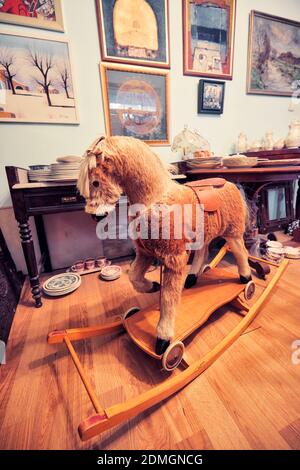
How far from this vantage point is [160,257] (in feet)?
2.45

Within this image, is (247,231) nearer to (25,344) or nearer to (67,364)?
(67,364)

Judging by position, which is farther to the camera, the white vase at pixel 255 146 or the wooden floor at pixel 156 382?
the white vase at pixel 255 146

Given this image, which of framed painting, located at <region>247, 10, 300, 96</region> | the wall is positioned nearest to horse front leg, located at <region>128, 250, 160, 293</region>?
the wall

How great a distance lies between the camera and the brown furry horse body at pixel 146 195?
62cm

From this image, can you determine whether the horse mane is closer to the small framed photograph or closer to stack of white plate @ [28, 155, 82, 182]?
stack of white plate @ [28, 155, 82, 182]

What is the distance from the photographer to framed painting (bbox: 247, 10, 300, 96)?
1.79 m

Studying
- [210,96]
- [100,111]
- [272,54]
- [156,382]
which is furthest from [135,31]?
[156,382]

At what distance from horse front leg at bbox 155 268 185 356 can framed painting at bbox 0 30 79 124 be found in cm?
134

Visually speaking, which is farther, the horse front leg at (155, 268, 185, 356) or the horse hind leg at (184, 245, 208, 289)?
the horse hind leg at (184, 245, 208, 289)

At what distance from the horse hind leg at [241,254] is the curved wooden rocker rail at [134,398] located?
0.39ft

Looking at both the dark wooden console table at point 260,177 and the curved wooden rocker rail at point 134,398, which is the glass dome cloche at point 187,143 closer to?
the dark wooden console table at point 260,177

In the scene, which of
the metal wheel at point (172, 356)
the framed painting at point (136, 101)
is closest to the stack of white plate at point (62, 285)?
the metal wheel at point (172, 356)

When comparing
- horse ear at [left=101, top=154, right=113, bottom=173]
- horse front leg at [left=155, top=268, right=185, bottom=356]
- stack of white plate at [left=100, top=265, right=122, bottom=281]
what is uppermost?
horse ear at [left=101, top=154, right=113, bottom=173]

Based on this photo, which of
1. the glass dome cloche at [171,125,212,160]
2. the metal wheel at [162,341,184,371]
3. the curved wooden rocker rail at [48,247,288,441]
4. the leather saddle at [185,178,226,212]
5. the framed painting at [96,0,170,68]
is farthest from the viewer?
the glass dome cloche at [171,125,212,160]
